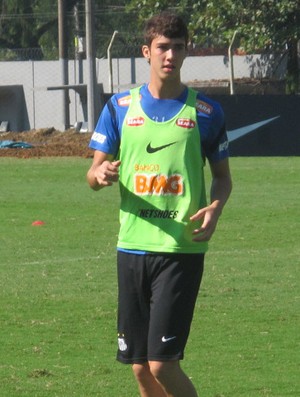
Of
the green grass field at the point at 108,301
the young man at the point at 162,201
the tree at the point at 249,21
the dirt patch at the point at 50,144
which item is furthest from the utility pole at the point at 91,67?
the young man at the point at 162,201

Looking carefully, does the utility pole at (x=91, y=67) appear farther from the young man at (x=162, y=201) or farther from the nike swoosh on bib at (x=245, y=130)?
the young man at (x=162, y=201)

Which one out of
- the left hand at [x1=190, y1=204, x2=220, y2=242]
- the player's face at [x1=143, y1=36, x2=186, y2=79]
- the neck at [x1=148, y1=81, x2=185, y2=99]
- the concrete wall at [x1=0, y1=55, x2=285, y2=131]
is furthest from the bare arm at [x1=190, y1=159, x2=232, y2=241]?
the concrete wall at [x1=0, y1=55, x2=285, y2=131]

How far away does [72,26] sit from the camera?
58.6 m

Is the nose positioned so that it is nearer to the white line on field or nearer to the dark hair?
the dark hair

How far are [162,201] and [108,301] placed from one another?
4801 millimetres

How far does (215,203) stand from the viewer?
19.1 feet

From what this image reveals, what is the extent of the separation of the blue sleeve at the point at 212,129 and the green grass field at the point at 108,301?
6.22 feet

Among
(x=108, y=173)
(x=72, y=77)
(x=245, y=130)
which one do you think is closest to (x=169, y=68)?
(x=108, y=173)

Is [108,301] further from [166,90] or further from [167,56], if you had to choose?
[167,56]

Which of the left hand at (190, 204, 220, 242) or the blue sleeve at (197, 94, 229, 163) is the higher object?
the blue sleeve at (197, 94, 229, 163)

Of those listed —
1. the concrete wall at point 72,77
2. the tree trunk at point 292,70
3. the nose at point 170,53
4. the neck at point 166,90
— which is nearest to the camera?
the nose at point 170,53

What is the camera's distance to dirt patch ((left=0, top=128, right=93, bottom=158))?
95.0 feet

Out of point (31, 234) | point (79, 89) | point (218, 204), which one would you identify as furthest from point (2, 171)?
point (218, 204)

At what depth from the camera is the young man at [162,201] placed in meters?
5.76
